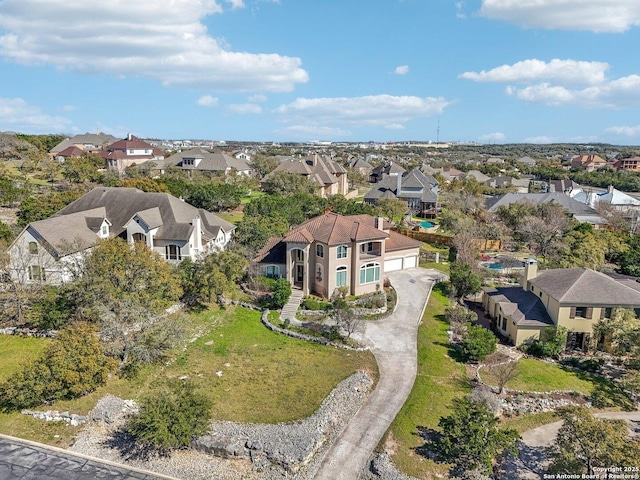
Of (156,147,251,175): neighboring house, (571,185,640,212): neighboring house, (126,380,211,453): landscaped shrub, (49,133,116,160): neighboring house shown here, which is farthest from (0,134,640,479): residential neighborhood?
(49,133,116,160): neighboring house

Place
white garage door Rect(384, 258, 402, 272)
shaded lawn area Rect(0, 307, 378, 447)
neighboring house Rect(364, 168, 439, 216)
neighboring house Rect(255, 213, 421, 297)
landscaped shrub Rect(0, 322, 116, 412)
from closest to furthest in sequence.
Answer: landscaped shrub Rect(0, 322, 116, 412), shaded lawn area Rect(0, 307, 378, 447), neighboring house Rect(255, 213, 421, 297), white garage door Rect(384, 258, 402, 272), neighboring house Rect(364, 168, 439, 216)

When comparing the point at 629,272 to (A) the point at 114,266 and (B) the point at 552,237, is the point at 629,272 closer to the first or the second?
(B) the point at 552,237

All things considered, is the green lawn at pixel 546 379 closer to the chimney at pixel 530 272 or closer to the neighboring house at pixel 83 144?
the chimney at pixel 530 272

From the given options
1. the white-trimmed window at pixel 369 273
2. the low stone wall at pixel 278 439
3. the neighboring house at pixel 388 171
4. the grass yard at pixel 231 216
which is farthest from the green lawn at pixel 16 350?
the neighboring house at pixel 388 171

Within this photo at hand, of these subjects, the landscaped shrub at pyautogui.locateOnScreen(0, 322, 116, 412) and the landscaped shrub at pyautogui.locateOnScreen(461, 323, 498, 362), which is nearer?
the landscaped shrub at pyautogui.locateOnScreen(0, 322, 116, 412)

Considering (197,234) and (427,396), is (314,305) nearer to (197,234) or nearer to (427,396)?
(427,396)

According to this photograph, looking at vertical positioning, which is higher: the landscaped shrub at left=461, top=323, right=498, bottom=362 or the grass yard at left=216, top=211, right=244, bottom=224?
the grass yard at left=216, top=211, right=244, bottom=224

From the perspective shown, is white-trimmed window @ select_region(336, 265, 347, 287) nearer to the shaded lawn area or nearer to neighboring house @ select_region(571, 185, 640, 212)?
the shaded lawn area
